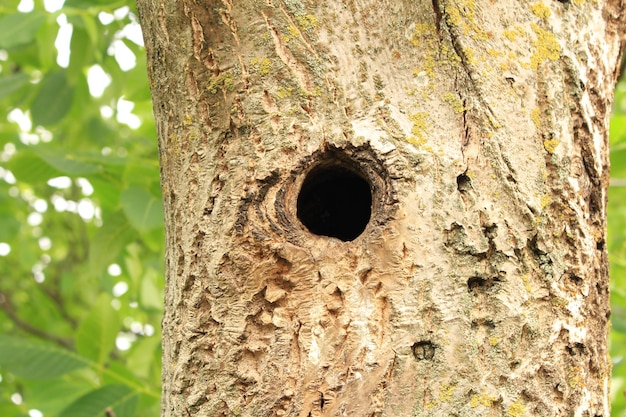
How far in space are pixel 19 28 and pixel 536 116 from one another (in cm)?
224

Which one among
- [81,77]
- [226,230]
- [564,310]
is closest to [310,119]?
[226,230]

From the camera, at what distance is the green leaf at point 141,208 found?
2.46 m

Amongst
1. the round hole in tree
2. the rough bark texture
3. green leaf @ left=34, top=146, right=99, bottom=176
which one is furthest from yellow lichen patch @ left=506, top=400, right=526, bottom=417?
green leaf @ left=34, top=146, right=99, bottom=176

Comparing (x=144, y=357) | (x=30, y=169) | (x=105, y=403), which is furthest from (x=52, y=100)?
(x=105, y=403)

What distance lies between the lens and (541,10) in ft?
5.06

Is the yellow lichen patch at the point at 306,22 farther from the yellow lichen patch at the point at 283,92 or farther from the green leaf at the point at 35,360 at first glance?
the green leaf at the point at 35,360

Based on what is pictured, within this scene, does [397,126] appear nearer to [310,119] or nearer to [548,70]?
[310,119]

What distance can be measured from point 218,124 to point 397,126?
40 cm

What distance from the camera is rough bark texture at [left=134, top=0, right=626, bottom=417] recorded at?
4.26 ft

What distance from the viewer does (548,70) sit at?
1.49m

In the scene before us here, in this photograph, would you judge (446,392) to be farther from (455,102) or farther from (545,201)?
(455,102)

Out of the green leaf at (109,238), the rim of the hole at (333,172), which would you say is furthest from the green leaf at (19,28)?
the rim of the hole at (333,172)

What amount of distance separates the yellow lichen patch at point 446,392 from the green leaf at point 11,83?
258 centimetres

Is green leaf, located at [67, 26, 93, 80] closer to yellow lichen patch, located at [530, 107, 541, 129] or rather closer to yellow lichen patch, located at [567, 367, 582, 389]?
yellow lichen patch, located at [530, 107, 541, 129]
